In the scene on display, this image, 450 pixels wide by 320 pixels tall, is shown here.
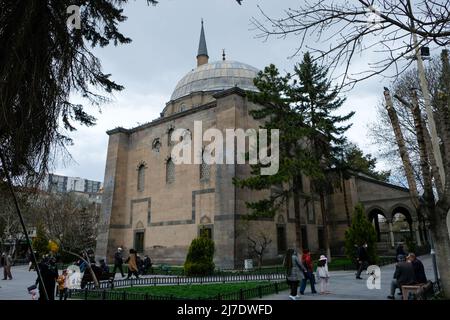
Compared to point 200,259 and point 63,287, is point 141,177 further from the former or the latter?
point 63,287

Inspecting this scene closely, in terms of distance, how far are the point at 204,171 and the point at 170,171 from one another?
3551 mm

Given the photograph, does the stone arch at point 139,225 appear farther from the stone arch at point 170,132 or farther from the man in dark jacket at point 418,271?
the man in dark jacket at point 418,271

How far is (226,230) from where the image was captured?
1992 cm

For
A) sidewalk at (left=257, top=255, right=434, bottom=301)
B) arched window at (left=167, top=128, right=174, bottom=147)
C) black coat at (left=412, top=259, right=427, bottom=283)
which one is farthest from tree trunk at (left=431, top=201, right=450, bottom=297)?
arched window at (left=167, top=128, right=174, bottom=147)

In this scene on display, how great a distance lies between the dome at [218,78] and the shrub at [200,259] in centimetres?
1824

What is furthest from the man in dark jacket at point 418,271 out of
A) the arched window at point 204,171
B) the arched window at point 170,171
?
the arched window at point 170,171

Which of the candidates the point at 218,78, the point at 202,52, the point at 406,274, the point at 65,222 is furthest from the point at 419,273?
the point at 202,52

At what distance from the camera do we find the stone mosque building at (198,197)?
816 inches

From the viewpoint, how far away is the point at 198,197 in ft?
76.0

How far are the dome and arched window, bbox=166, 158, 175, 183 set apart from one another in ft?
32.1

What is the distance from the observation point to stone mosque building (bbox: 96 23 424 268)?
20.7 metres

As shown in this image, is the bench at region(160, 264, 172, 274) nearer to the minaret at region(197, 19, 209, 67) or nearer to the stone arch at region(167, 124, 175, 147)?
the stone arch at region(167, 124, 175, 147)

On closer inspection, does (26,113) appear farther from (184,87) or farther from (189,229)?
(184,87)

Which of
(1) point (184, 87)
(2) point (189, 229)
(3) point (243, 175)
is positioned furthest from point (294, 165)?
(1) point (184, 87)
